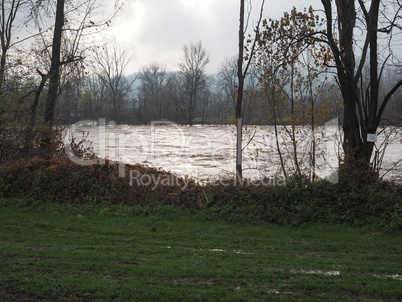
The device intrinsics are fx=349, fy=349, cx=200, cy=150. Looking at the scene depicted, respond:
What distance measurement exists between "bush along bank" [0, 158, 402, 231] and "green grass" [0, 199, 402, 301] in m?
0.46

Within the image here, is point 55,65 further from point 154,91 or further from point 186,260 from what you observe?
point 154,91

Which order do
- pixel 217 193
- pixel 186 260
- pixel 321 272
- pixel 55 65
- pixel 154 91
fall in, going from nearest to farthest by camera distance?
pixel 321 272 < pixel 186 260 < pixel 217 193 < pixel 55 65 < pixel 154 91

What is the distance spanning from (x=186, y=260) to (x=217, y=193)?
341cm

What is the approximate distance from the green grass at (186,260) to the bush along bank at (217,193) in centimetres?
46

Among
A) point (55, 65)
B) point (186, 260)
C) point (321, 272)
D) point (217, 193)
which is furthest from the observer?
point (55, 65)

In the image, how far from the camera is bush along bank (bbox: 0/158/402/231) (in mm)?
7469

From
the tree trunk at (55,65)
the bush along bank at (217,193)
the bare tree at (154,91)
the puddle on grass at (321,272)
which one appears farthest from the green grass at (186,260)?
the bare tree at (154,91)

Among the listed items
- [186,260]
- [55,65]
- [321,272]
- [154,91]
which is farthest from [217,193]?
[154,91]

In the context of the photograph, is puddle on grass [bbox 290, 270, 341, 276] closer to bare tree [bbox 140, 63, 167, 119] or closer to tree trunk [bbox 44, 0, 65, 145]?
tree trunk [bbox 44, 0, 65, 145]

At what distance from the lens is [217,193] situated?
27.8ft

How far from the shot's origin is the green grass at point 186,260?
4.11 meters

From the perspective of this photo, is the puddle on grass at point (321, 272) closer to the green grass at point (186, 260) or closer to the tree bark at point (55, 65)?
the green grass at point (186, 260)

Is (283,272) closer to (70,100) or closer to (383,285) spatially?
(383,285)

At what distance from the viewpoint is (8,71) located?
10.7 metres
